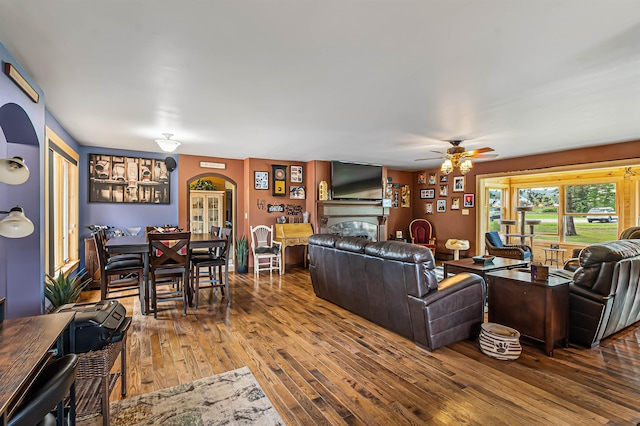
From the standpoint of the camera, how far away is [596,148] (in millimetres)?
5438

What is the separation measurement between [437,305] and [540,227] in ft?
23.1

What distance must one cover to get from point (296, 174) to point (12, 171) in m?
5.70

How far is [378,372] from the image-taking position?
2537 mm

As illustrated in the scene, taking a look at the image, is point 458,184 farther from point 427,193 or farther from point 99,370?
point 99,370

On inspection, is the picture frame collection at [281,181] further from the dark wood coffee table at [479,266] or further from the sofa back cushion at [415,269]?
the sofa back cushion at [415,269]

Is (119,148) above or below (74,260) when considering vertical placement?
above

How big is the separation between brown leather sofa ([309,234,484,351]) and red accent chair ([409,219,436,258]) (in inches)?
208

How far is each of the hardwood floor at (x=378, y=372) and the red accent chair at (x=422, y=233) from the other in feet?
17.0

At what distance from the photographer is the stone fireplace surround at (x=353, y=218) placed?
286 inches

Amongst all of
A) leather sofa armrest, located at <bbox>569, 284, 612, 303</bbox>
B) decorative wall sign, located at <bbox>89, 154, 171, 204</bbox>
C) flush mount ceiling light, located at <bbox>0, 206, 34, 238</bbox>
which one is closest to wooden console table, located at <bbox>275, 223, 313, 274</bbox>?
decorative wall sign, located at <bbox>89, 154, 171, 204</bbox>

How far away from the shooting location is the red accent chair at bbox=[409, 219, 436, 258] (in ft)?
28.0

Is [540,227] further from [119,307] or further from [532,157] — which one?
[119,307]

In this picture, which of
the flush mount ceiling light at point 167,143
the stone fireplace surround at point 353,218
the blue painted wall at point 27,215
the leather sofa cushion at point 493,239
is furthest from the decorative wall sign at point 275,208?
the blue painted wall at point 27,215

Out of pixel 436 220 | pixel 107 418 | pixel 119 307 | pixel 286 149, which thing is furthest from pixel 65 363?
pixel 436 220
